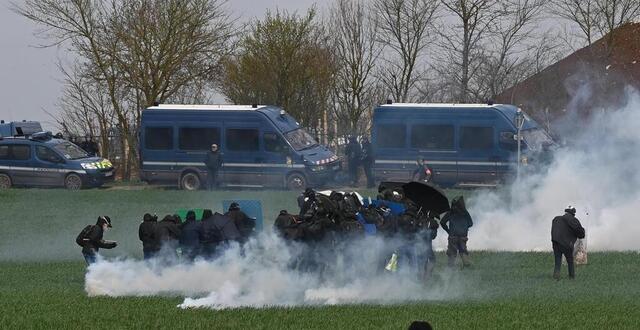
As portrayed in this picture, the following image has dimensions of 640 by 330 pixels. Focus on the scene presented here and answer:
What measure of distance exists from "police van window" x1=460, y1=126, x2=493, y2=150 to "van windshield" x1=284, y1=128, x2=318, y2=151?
528 cm

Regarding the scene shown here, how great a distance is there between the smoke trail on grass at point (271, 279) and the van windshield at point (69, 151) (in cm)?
2158

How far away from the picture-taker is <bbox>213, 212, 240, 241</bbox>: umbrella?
22.4 m

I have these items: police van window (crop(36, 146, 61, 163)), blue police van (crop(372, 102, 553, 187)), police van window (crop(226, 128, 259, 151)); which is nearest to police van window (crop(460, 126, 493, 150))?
blue police van (crop(372, 102, 553, 187))

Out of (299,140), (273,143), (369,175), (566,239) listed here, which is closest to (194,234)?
(566,239)

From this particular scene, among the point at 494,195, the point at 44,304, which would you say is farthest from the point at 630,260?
the point at 44,304

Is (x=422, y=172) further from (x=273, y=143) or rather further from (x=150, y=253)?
(x=150, y=253)

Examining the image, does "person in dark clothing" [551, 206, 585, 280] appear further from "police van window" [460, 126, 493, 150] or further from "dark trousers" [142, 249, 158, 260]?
"police van window" [460, 126, 493, 150]

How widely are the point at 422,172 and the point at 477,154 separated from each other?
11.7ft

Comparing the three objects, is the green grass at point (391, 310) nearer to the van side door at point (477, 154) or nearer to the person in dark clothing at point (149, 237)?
the person in dark clothing at point (149, 237)

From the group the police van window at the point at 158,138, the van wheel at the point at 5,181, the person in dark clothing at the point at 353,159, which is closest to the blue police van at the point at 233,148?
the police van window at the point at 158,138

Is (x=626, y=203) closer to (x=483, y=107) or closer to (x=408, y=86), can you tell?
(x=483, y=107)

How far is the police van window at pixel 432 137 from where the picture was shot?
4178cm

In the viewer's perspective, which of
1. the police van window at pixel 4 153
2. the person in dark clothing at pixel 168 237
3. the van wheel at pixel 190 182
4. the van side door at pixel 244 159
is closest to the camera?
the person in dark clothing at pixel 168 237

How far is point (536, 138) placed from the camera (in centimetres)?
4094
